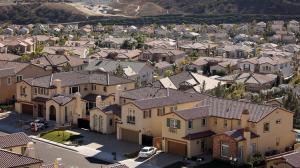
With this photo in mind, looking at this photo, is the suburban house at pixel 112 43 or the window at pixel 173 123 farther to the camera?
the suburban house at pixel 112 43

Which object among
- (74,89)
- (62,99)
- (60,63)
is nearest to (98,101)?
(62,99)

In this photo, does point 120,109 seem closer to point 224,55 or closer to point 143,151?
point 143,151

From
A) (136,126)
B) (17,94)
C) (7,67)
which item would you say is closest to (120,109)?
(136,126)

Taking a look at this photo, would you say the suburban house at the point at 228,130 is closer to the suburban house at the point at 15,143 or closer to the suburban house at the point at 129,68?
the suburban house at the point at 15,143

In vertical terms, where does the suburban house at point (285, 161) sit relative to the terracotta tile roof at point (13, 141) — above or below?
below

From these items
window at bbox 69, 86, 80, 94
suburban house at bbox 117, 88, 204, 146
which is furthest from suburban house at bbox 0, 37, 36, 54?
suburban house at bbox 117, 88, 204, 146

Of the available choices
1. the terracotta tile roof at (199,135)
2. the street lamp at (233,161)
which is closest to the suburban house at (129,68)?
the terracotta tile roof at (199,135)
